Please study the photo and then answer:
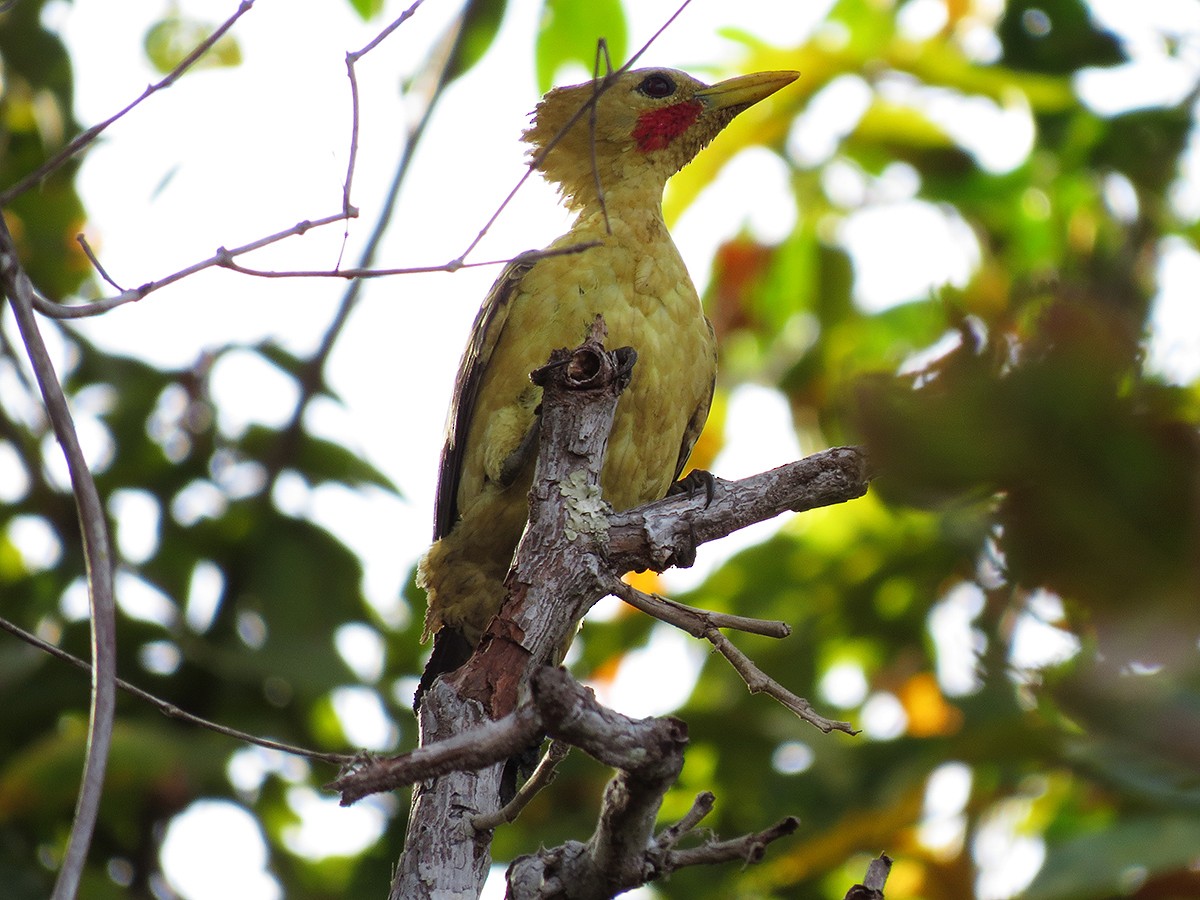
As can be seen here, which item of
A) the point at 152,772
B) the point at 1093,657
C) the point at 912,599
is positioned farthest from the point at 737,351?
the point at 1093,657

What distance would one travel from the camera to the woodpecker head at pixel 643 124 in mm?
5332

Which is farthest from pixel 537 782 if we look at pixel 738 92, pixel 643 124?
pixel 738 92

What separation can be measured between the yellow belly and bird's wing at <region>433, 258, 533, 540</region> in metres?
0.03

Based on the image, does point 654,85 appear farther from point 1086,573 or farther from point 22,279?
point 1086,573

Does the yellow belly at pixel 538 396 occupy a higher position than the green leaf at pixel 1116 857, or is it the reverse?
the yellow belly at pixel 538 396

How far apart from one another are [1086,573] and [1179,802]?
25.5 inches

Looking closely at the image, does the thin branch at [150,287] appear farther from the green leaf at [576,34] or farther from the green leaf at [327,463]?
the green leaf at [327,463]

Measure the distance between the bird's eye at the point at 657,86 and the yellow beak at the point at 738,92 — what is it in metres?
0.12

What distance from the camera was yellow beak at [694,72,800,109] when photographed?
213 inches

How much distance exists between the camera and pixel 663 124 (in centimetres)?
540

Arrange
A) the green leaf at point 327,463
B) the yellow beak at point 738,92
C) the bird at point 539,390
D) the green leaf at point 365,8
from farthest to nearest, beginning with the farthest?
the green leaf at point 327,463
the yellow beak at point 738,92
the green leaf at point 365,8
the bird at point 539,390

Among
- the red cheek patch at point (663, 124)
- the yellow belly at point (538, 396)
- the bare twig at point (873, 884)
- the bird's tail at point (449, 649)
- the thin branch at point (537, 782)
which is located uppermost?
the red cheek patch at point (663, 124)

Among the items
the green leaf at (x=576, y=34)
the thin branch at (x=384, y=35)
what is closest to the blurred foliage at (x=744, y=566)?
the green leaf at (x=576, y=34)

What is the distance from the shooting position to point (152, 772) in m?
4.89
